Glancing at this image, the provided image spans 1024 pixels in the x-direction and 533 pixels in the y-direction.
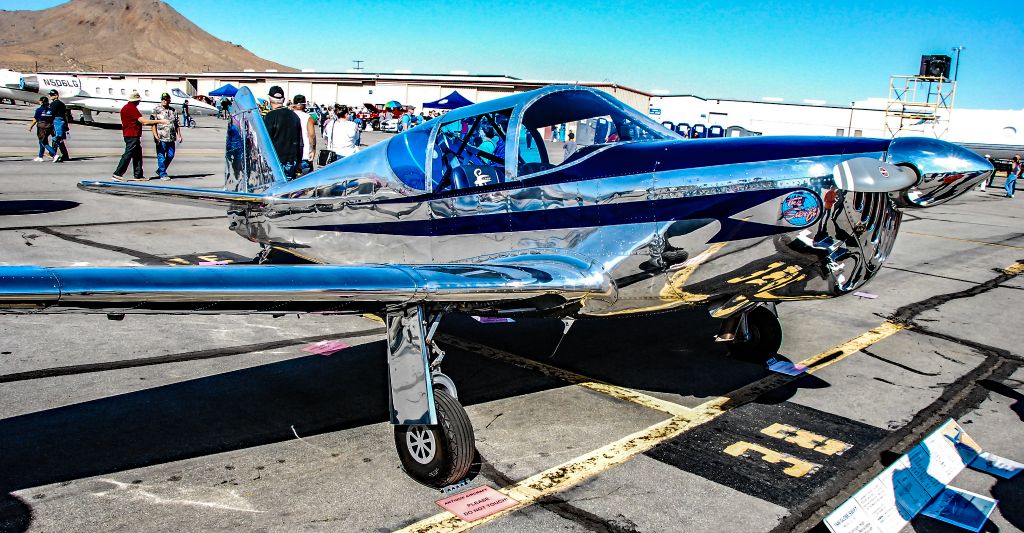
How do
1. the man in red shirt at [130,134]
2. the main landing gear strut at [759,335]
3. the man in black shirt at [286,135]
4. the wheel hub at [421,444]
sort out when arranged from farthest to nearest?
the man in red shirt at [130,134] → the man in black shirt at [286,135] → the main landing gear strut at [759,335] → the wheel hub at [421,444]

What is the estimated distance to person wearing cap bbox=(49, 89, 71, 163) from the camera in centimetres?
1869

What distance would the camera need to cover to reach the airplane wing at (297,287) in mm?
2924

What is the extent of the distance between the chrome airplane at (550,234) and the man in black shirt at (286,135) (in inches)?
182

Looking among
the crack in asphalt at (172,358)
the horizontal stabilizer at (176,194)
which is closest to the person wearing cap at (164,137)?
the horizontal stabilizer at (176,194)

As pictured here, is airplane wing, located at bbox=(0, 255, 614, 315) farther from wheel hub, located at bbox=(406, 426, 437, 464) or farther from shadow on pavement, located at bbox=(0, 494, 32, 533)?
shadow on pavement, located at bbox=(0, 494, 32, 533)

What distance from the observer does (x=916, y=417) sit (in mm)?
5367

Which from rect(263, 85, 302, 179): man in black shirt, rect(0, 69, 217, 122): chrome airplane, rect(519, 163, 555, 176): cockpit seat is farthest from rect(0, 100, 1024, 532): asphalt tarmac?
rect(0, 69, 217, 122): chrome airplane

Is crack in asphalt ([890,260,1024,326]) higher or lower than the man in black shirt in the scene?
lower

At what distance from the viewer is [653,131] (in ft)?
17.9

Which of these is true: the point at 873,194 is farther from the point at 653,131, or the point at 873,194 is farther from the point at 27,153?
the point at 27,153

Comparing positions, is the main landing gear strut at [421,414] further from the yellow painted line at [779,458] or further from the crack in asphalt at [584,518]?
the yellow painted line at [779,458]

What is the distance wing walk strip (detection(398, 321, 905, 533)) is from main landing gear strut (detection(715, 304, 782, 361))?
0.33 meters

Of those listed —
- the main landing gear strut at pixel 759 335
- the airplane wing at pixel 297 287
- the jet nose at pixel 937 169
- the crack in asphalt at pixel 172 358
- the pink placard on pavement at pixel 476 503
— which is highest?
the jet nose at pixel 937 169

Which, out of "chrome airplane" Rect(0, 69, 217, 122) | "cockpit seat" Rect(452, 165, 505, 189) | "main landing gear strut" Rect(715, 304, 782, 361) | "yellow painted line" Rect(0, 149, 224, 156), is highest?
"chrome airplane" Rect(0, 69, 217, 122)
